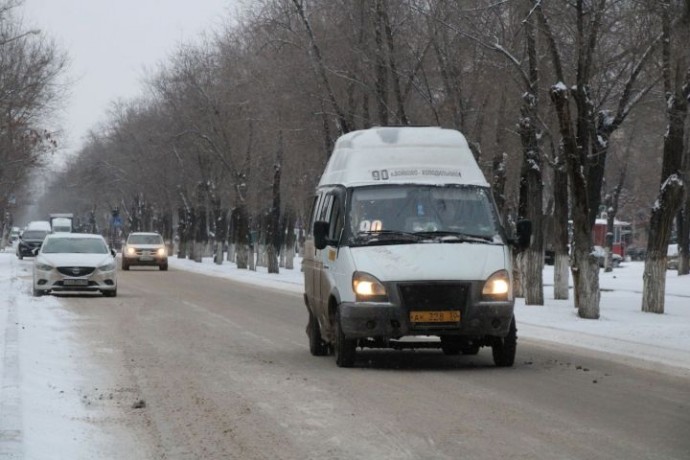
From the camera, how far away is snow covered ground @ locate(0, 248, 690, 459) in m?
9.62

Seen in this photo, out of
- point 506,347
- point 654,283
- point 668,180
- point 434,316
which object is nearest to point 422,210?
point 434,316

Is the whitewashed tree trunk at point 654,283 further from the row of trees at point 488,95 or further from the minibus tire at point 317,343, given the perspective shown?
the minibus tire at point 317,343

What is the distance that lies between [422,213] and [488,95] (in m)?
18.8

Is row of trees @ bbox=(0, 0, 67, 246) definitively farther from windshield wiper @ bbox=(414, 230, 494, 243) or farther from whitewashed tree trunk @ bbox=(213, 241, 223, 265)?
windshield wiper @ bbox=(414, 230, 494, 243)

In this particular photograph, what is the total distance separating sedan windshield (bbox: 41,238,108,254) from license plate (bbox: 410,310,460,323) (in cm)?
2059

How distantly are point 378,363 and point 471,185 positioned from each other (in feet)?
7.59

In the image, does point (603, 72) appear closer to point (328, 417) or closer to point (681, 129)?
point (681, 129)

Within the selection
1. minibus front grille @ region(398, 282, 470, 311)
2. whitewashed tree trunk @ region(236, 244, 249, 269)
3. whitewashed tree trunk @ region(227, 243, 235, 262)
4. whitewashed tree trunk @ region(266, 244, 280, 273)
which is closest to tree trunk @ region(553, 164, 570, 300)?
minibus front grille @ region(398, 282, 470, 311)

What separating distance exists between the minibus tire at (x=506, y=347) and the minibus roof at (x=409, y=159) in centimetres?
186

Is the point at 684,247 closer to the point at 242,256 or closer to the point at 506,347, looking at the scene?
the point at 242,256

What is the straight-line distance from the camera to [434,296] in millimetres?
14820

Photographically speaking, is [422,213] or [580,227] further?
[580,227]

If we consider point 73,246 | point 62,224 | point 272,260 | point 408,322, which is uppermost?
point 62,224

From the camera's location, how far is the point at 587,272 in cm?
2641
